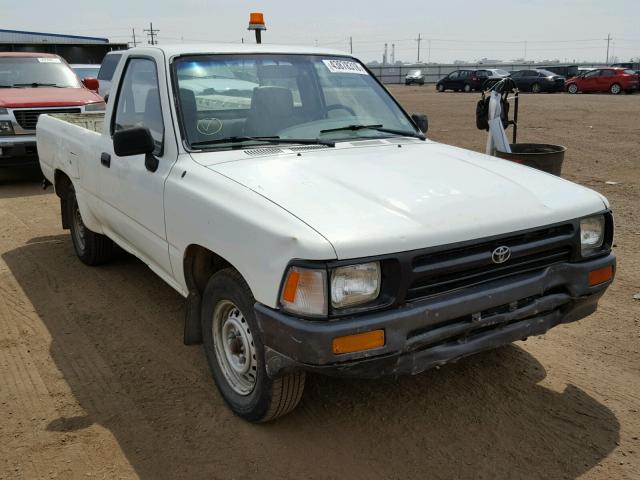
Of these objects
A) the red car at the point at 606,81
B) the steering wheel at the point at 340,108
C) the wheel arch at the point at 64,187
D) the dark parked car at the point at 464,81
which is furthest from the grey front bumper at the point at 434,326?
the dark parked car at the point at 464,81

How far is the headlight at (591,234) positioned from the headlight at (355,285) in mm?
1227

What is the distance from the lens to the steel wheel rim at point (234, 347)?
3090mm

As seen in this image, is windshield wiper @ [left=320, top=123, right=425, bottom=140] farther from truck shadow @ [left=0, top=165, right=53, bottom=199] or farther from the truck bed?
truck shadow @ [left=0, top=165, right=53, bottom=199]

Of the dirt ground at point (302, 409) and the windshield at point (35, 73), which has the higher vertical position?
the windshield at point (35, 73)

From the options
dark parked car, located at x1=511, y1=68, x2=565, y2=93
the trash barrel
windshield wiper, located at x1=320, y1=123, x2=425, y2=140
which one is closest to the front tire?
windshield wiper, located at x1=320, y1=123, x2=425, y2=140

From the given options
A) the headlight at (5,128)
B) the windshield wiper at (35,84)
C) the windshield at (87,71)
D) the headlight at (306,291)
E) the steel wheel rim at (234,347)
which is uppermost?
the windshield at (87,71)

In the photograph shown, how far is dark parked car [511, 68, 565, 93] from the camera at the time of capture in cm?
3416

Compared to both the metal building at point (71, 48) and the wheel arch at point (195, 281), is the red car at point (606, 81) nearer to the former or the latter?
the metal building at point (71, 48)

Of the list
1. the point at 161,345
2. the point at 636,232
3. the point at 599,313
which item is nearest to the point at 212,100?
the point at 161,345

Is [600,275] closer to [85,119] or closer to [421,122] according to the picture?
[421,122]

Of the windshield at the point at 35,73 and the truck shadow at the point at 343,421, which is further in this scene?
the windshield at the point at 35,73

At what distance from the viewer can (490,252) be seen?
9.16ft

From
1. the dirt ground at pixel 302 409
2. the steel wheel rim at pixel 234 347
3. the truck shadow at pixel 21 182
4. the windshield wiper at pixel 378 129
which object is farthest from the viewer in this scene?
the truck shadow at pixel 21 182

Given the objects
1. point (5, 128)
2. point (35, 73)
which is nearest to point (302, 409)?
point (5, 128)
